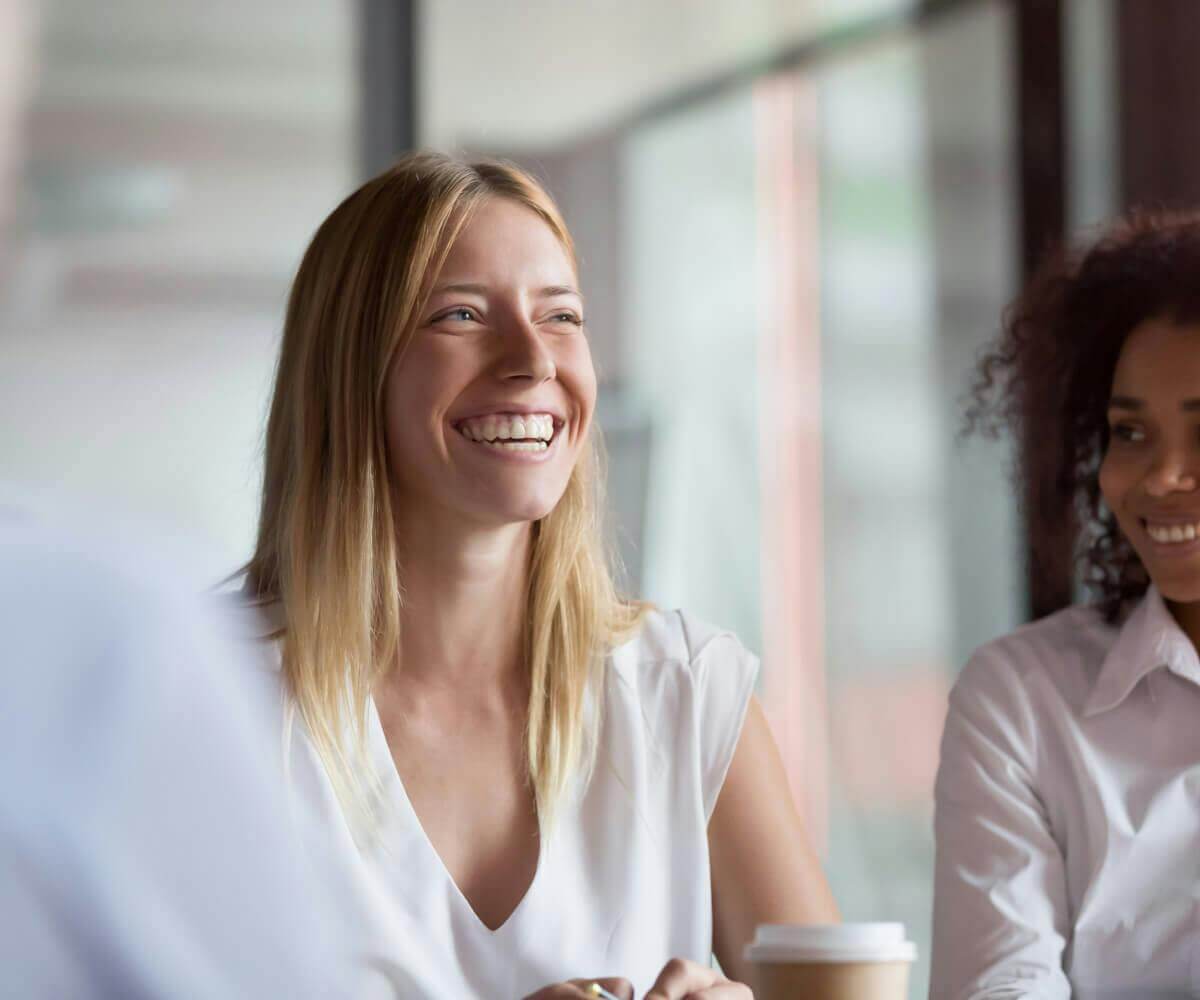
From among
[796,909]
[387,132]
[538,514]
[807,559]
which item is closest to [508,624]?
[538,514]

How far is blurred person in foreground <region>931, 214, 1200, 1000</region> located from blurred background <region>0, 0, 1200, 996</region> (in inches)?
66.0

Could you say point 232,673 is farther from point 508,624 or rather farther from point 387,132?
point 387,132

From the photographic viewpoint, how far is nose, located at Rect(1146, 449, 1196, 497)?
1568 mm

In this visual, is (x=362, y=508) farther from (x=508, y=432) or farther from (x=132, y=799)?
(x=132, y=799)

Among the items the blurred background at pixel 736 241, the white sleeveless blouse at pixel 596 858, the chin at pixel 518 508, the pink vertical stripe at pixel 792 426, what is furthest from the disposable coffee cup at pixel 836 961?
the pink vertical stripe at pixel 792 426

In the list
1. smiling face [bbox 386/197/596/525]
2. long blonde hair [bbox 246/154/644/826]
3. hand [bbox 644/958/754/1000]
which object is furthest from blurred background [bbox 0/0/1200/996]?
hand [bbox 644/958/754/1000]

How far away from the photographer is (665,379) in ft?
12.2

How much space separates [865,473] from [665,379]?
1.86 ft

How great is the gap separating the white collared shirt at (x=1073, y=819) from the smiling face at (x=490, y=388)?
52 cm

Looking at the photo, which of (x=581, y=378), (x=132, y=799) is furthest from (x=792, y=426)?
(x=132, y=799)

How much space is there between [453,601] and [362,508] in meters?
0.13

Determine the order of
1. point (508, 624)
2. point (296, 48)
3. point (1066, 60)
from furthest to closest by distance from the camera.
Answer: point (1066, 60), point (296, 48), point (508, 624)

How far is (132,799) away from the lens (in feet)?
1.18

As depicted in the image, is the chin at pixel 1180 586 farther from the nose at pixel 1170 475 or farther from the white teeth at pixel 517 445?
the white teeth at pixel 517 445
